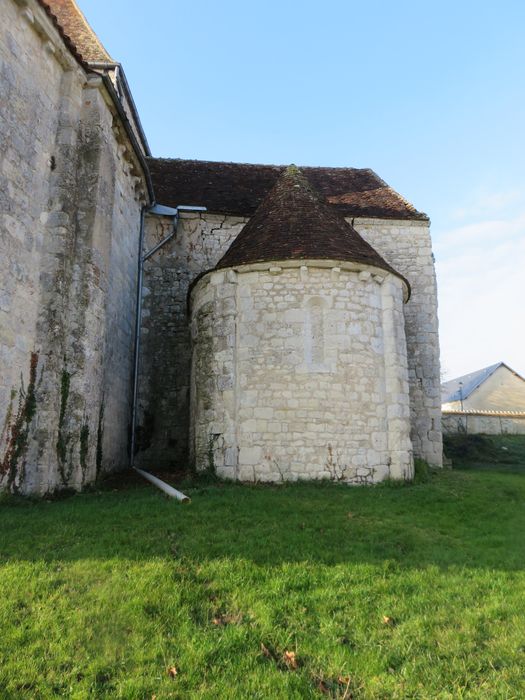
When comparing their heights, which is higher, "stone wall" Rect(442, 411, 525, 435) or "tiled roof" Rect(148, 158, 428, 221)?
"tiled roof" Rect(148, 158, 428, 221)

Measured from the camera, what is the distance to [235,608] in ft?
13.2

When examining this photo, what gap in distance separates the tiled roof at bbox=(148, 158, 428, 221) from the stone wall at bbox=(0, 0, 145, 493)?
178 inches

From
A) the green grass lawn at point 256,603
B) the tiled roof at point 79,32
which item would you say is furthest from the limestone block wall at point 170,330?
the green grass lawn at point 256,603

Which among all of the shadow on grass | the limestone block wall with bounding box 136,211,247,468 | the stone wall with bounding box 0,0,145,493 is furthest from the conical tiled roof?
the shadow on grass

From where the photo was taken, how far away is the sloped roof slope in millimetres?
29500

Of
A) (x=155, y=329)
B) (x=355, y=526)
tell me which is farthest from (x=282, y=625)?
(x=155, y=329)

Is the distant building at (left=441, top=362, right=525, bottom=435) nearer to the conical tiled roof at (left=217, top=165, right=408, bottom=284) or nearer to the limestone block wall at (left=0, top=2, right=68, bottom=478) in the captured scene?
the conical tiled roof at (left=217, top=165, right=408, bottom=284)

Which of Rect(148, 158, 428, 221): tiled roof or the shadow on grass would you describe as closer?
the shadow on grass

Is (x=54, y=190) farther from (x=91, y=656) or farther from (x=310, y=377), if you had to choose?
(x=91, y=656)

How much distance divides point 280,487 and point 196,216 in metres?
8.28

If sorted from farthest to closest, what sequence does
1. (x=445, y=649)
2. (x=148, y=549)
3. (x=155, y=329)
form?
1. (x=155, y=329)
2. (x=148, y=549)
3. (x=445, y=649)

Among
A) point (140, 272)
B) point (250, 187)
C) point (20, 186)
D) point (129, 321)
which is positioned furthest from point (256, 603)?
point (250, 187)

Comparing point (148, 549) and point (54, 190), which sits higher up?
point (54, 190)

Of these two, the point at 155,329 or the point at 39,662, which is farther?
the point at 155,329
